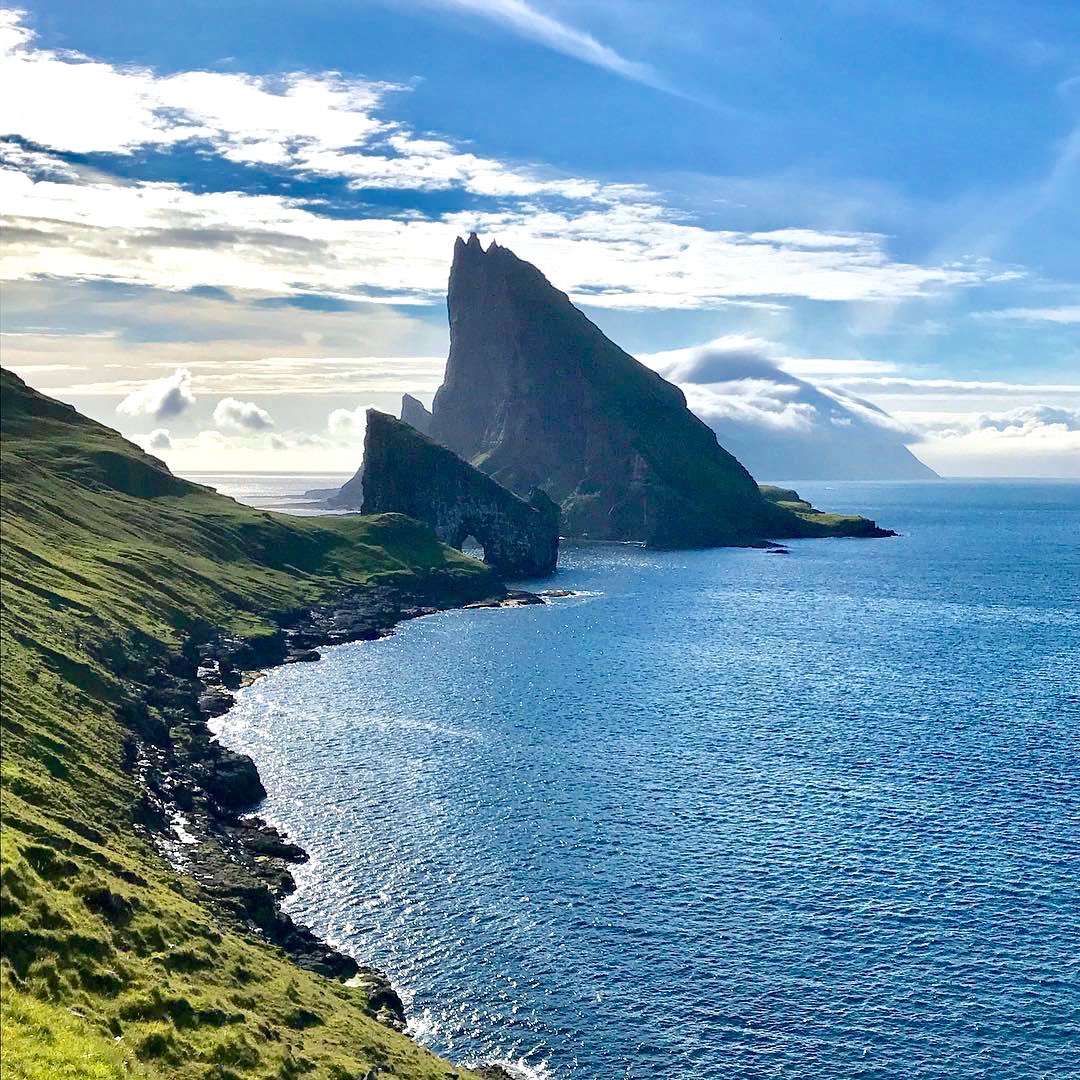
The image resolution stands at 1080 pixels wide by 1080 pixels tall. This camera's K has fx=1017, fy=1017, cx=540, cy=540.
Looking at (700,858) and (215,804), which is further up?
(700,858)

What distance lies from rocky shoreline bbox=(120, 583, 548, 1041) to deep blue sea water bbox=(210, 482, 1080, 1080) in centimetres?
271

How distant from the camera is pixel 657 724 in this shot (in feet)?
393

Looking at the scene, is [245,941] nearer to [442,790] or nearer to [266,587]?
[442,790]

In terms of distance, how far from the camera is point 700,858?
78688 millimetres

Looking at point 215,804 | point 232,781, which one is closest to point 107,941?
point 215,804

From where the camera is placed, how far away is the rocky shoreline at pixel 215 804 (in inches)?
2477

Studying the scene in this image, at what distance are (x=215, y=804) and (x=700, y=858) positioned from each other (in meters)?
41.7

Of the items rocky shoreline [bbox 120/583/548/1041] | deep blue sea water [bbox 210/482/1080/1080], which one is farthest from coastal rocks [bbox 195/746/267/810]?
deep blue sea water [bbox 210/482/1080/1080]

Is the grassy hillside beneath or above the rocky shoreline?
above

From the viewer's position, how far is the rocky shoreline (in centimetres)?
6291

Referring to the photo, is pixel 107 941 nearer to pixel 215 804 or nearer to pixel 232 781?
pixel 215 804

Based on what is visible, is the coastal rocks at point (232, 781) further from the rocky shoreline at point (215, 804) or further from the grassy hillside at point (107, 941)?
the grassy hillside at point (107, 941)

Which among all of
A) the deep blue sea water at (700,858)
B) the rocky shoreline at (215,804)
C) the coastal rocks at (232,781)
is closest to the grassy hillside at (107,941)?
the rocky shoreline at (215,804)

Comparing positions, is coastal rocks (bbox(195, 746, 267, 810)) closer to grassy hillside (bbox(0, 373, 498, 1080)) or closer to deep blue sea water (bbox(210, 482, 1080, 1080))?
deep blue sea water (bbox(210, 482, 1080, 1080))
